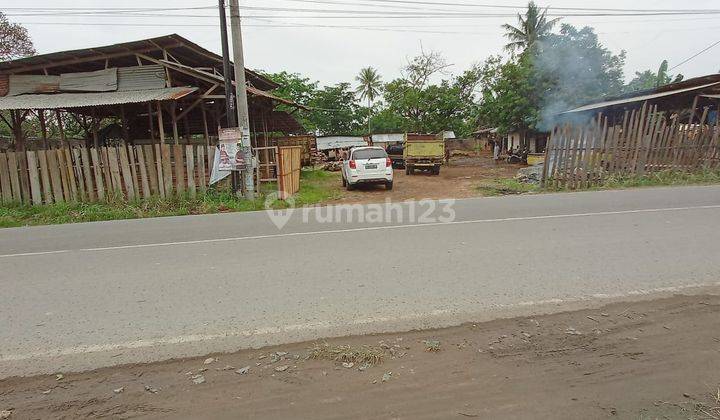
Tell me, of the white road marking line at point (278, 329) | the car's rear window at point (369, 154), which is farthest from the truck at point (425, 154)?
the white road marking line at point (278, 329)

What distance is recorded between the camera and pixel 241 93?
11.2 metres

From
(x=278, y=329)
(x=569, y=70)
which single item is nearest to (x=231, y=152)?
(x=278, y=329)

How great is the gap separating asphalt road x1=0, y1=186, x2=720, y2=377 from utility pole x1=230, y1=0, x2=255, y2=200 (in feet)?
11.3

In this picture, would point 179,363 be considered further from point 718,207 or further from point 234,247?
point 718,207

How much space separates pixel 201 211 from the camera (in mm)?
10570

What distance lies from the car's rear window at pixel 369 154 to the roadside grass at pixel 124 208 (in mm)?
3573

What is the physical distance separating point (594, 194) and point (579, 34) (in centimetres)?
1947

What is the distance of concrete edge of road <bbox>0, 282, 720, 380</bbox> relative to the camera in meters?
3.04

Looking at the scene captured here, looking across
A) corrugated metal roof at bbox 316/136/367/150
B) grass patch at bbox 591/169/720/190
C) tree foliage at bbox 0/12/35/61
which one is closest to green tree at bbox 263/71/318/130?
corrugated metal roof at bbox 316/136/367/150

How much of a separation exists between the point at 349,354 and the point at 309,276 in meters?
1.85

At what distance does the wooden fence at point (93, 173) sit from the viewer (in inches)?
440

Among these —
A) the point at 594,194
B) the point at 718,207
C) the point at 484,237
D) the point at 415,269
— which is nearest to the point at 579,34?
the point at 594,194

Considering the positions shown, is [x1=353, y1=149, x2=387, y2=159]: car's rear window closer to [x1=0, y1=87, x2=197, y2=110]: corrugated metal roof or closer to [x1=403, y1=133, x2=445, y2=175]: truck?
[x1=0, y1=87, x2=197, y2=110]: corrugated metal roof

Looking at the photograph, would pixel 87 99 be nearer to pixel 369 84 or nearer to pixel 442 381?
pixel 442 381
